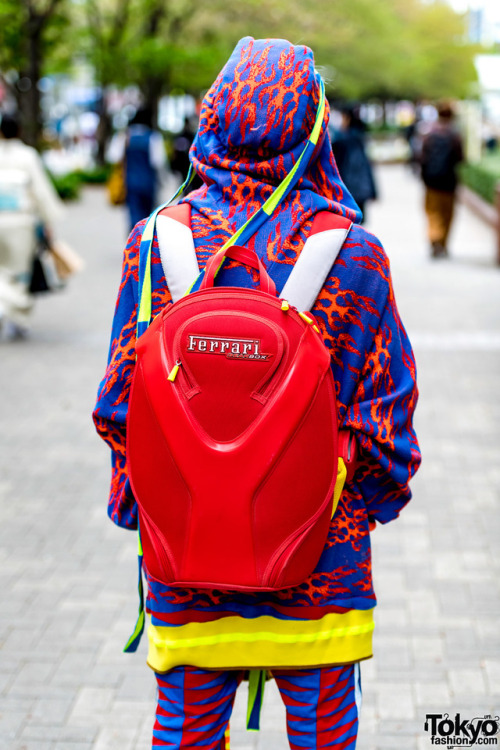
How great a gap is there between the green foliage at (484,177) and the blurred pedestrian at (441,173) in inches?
126

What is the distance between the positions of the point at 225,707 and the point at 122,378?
0.67 meters

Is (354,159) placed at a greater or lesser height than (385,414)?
lesser

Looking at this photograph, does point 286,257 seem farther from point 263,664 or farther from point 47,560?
point 47,560

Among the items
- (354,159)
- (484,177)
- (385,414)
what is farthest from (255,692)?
(484,177)

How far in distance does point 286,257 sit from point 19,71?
23515 millimetres

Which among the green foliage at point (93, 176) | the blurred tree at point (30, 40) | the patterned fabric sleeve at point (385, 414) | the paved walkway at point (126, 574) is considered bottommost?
the green foliage at point (93, 176)

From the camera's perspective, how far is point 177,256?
6.56ft

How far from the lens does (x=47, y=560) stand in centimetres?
461

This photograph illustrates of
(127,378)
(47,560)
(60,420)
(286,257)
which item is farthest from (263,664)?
(60,420)

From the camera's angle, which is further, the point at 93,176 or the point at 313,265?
the point at 93,176

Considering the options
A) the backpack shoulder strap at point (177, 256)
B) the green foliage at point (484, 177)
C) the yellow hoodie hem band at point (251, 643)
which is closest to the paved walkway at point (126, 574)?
the yellow hoodie hem band at point (251, 643)

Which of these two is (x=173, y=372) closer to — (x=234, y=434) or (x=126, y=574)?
(x=234, y=434)

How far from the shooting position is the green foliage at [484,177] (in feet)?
63.8

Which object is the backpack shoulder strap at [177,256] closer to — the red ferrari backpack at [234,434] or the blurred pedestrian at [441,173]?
the red ferrari backpack at [234,434]
